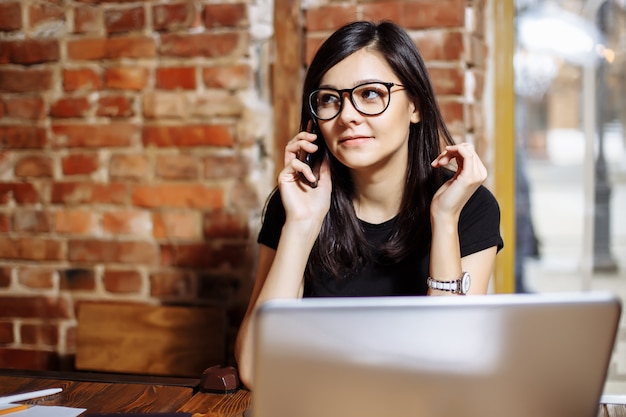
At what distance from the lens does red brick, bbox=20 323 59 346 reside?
2.03 metres

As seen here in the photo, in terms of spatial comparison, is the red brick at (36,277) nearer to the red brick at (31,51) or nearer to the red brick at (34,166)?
the red brick at (34,166)

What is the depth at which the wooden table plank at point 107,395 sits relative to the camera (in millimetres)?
1142

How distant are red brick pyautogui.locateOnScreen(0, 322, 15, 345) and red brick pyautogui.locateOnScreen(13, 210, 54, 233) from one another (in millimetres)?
290

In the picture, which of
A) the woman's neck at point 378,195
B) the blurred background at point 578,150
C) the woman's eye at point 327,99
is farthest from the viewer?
the blurred background at point 578,150

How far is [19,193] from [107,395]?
1026 mm

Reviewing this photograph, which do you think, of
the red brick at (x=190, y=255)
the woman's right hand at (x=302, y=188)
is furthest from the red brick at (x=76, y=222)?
the woman's right hand at (x=302, y=188)

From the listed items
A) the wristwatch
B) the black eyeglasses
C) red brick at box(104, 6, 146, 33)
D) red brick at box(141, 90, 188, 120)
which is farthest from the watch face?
red brick at box(104, 6, 146, 33)

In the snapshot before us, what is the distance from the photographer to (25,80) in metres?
2.00

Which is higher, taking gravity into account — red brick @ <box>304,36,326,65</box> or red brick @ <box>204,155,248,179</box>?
red brick @ <box>304,36,326,65</box>

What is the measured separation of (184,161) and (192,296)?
378 millimetres

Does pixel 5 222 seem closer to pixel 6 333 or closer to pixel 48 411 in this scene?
pixel 6 333

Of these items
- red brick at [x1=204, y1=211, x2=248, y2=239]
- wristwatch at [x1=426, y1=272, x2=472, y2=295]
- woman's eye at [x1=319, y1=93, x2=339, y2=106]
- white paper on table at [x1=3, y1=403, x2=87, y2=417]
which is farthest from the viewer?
red brick at [x1=204, y1=211, x2=248, y2=239]

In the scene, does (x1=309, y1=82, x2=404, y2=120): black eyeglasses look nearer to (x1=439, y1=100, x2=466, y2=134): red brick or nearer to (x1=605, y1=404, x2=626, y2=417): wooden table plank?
(x1=439, y1=100, x2=466, y2=134): red brick

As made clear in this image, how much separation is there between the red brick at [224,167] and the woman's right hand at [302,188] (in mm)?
310
